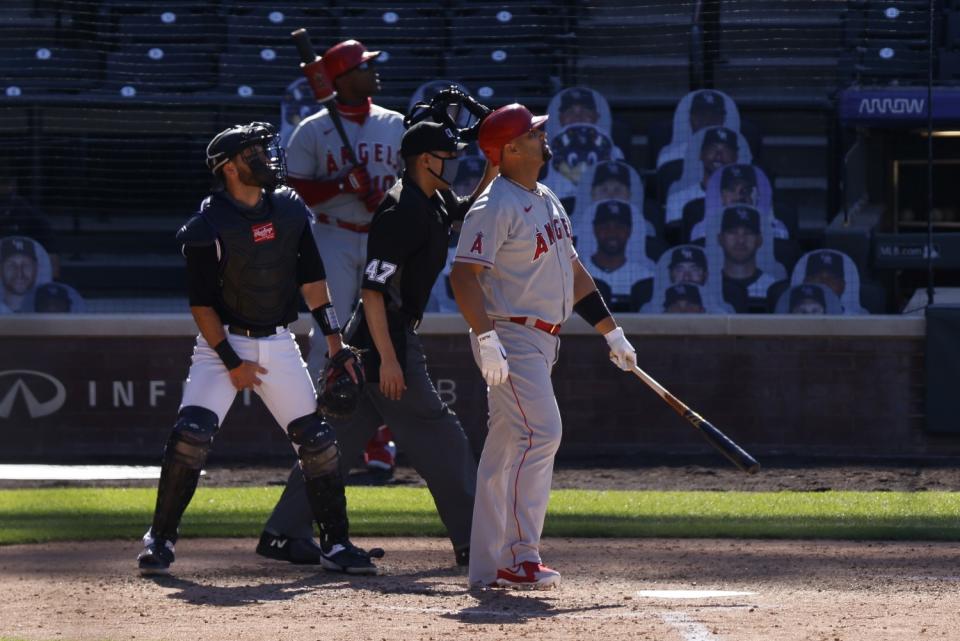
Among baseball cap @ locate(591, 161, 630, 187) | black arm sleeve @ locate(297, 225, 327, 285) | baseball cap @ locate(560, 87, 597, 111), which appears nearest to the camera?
black arm sleeve @ locate(297, 225, 327, 285)

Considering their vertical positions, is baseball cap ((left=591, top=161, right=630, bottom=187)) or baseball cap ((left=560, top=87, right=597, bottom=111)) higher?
baseball cap ((left=560, top=87, right=597, bottom=111))

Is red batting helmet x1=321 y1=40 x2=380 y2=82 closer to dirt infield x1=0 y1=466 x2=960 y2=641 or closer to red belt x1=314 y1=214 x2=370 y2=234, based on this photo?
red belt x1=314 y1=214 x2=370 y2=234

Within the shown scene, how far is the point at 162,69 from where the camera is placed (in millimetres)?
13914

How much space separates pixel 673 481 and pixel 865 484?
116 centimetres

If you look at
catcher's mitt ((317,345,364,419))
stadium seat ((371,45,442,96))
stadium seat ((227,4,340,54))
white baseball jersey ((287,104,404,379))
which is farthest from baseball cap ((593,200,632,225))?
catcher's mitt ((317,345,364,419))

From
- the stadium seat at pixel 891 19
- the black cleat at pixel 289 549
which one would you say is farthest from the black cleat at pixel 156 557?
the stadium seat at pixel 891 19

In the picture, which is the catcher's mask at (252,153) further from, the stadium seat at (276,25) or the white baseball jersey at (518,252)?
the stadium seat at (276,25)

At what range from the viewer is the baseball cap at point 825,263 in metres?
11.4

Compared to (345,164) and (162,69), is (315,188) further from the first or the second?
(162,69)

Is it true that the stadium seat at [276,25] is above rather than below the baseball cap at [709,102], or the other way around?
above

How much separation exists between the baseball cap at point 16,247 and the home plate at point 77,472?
174cm

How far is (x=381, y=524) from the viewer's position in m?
7.54

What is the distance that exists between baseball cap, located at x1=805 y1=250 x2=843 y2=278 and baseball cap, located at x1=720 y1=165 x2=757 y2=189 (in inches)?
33.2

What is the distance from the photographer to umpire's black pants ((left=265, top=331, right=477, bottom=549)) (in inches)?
244
